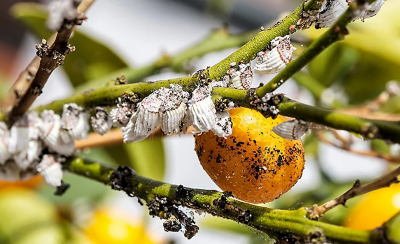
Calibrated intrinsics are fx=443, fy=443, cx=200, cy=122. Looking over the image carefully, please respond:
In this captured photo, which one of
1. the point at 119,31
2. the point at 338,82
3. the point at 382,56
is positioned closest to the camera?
the point at 382,56

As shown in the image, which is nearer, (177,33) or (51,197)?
(51,197)

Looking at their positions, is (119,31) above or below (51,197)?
above

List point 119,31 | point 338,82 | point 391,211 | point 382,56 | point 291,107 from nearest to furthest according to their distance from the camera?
1. point 291,107
2. point 391,211
3. point 382,56
4. point 338,82
5. point 119,31

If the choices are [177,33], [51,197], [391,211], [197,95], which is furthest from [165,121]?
[177,33]

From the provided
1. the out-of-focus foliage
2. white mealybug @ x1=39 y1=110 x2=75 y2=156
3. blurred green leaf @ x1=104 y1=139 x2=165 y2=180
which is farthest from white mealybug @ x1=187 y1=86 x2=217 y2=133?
blurred green leaf @ x1=104 y1=139 x2=165 y2=180

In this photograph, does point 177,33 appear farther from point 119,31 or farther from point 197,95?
point 197,95

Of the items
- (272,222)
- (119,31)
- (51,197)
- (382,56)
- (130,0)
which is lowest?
(272,222)

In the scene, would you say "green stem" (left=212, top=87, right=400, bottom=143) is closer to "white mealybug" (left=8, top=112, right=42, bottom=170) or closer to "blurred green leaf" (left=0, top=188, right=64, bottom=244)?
"white mealybug" (left=8, top=112, right=42, bottom=170)
